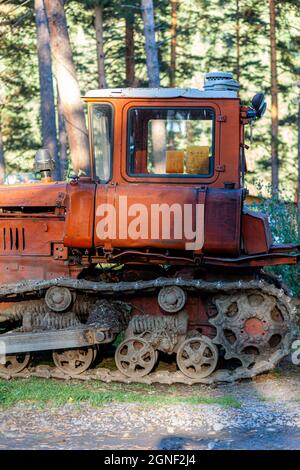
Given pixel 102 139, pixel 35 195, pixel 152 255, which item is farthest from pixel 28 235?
pixel 152 255

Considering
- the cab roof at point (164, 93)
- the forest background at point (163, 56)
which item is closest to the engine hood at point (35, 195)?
the cab roof at point (164, 93)

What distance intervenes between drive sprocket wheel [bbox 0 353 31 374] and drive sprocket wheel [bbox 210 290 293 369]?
217cm

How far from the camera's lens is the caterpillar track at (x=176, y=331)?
9.27m

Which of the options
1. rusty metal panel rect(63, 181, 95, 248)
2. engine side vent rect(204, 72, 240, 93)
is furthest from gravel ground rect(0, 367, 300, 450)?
engine side vent rect(204, 72, 240, 93)

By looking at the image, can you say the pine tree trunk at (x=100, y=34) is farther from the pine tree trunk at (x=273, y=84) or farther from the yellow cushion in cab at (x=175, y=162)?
the yellow cushion in cab at (x=175, y=162)

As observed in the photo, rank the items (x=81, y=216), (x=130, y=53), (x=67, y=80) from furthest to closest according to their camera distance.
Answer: (x=130, y=53)
(x=67, y=80)
(x=81, y=216)

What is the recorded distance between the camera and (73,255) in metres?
9.64

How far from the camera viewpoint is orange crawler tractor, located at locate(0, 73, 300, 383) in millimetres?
9156

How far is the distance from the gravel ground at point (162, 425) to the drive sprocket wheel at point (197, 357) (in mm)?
413

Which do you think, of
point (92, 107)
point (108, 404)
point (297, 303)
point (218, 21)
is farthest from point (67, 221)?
point (218, 21)

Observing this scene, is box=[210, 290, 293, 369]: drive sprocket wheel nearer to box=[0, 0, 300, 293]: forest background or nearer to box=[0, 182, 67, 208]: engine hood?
box=[0, 182, 67, 208]: engine hood

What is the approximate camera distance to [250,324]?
942 centimetres

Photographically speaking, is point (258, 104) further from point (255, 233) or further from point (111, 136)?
point (111, 136)

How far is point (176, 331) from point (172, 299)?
0.39m
